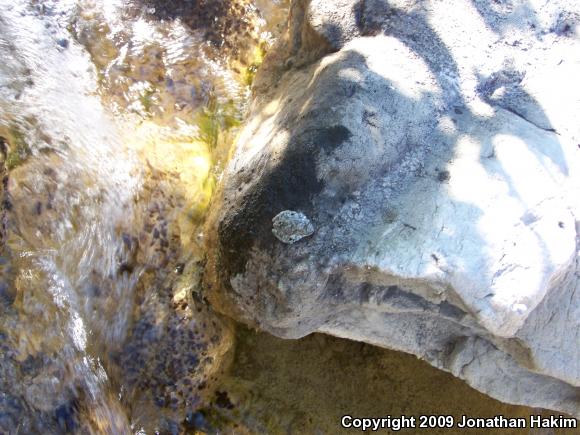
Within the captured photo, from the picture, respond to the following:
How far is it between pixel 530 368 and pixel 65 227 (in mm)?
2123

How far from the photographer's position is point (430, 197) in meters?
2.40

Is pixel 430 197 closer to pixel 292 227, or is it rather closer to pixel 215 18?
pixel 292 227

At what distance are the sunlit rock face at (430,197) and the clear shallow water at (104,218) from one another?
33cm

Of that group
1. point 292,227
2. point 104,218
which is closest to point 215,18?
point 104,218

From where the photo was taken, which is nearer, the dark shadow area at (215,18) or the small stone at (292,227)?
the small stone at (292,227)

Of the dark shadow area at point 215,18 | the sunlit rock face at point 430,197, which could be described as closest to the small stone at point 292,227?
the sunlit rock face at point 430,197

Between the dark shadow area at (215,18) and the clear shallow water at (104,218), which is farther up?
the dark shadow area at (215,18)

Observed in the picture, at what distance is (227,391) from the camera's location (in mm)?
3084

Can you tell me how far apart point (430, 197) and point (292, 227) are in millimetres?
558

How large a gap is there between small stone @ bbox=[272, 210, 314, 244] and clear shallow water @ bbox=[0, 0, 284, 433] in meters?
0.77

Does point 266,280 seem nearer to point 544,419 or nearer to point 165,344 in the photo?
point 165,344

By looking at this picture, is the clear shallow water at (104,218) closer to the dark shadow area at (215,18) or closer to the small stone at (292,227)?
the dark shadow area at (215,18)

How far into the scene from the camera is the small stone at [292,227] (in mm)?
2346

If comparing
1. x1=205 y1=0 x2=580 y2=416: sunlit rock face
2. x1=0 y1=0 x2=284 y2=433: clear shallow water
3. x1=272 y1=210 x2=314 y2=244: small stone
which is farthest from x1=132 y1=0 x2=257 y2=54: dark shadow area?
x1=272 y1=210 x2=314 y2=244: small stone
